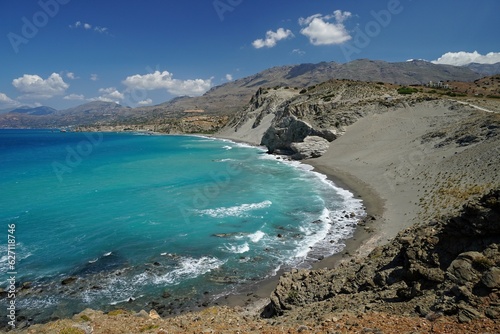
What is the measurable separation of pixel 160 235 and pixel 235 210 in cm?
861

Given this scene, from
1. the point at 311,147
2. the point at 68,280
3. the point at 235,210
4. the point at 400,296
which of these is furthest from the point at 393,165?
the point at 68,280

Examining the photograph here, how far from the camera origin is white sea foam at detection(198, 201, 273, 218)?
3011 centimetres

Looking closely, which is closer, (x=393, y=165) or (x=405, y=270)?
(x=405, y=270)

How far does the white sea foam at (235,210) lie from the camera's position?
30109 mm

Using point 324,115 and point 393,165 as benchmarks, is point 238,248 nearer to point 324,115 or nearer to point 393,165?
point 393,165

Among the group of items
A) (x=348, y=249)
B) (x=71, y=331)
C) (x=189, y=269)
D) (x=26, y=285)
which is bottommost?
(x=26, y=285)

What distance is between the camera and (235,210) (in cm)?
3138

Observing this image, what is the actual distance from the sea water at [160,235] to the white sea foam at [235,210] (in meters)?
0.11

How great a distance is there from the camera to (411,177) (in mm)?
34938

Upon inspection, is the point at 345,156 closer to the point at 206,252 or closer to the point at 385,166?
the point at 385,166

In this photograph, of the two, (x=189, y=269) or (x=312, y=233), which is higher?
(x=312, y=233)

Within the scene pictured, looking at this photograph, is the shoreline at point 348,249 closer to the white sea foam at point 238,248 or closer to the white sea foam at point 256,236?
the white sea foam at point 238,248

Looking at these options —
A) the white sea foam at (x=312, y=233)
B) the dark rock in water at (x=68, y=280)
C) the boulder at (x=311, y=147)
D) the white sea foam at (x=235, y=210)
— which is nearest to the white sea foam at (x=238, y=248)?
the white sea foam at (x=312, y=233)

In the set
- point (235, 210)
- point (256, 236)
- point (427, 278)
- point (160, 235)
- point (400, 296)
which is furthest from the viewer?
point (235, 210)
